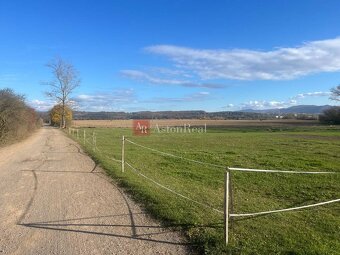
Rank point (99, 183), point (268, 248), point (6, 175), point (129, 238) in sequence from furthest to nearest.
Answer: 1. point (6, 175)
2. point (99, 183)
3. point (129, 238)
4. point (268, 248)

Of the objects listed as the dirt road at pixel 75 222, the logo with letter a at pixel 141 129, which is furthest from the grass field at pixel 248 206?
the logo with letter a at pixel 141 129

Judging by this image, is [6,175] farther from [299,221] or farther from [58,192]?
[299,221]

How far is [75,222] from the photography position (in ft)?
21.9

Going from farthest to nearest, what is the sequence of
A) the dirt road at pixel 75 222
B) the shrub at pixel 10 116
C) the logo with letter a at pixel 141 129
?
the logo with letter a at pixel 141 129, the shrub at pixel 10 116, the dirt road at pixel 75 222

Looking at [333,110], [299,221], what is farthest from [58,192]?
[333,110]

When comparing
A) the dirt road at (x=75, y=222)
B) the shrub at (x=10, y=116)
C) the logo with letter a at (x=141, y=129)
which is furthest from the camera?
the logo with letter a at (x=141, y=129)

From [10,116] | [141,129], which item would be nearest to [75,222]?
[10,116]

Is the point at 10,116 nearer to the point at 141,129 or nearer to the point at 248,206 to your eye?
the point at 248,206

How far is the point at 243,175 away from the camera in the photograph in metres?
13.2

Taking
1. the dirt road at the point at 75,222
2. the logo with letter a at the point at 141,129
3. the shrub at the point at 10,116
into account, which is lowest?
the logo with letter a at the point at 141,129

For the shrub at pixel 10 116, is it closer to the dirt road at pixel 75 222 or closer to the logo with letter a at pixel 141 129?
the dirt road at pixel 75 222

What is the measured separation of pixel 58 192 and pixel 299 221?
5.67 meters

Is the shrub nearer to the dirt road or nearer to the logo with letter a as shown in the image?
the dirt road

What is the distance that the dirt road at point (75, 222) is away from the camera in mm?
5420
